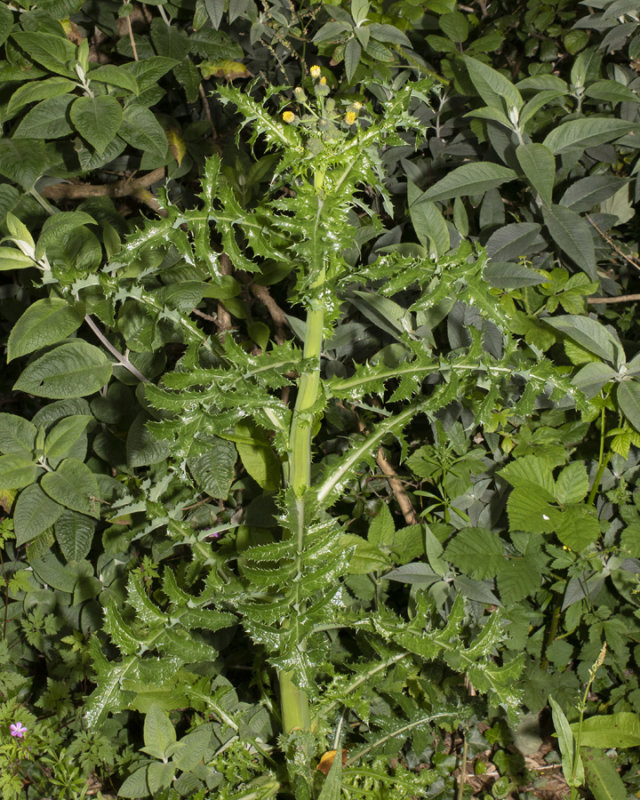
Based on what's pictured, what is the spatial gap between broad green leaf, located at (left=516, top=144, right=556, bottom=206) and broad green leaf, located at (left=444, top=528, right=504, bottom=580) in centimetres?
89

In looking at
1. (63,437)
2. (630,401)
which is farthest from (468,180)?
(63,437)

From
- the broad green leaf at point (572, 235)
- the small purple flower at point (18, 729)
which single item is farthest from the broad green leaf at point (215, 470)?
the broad green leaf at point (572, 235)

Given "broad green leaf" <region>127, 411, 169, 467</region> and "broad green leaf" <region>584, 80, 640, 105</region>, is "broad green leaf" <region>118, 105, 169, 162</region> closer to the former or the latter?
"broad green leaf" <region>127, 411, 169, 467</region>

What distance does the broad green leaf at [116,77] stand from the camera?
160 cm

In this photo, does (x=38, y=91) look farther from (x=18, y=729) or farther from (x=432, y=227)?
(x=18, y=729)

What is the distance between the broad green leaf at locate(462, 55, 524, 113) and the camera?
163 cm

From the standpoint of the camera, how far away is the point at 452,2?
6.19 ft

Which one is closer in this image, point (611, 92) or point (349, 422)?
point (611, 92)

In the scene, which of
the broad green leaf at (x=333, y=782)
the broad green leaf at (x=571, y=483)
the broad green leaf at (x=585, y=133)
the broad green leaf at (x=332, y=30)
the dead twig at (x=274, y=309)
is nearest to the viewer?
the broad green leaf at (x=333, y=782)

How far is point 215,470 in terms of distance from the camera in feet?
5.78

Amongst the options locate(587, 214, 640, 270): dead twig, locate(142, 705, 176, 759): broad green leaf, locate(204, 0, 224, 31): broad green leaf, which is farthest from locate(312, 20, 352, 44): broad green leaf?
locate(142, 705, 176, 759): broad green leaf

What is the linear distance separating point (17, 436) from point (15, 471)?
11 cm

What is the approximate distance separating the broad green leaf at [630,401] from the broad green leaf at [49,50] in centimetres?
154

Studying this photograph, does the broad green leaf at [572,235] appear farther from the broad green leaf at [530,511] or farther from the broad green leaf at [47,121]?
the broad green leaf at [47,121]
